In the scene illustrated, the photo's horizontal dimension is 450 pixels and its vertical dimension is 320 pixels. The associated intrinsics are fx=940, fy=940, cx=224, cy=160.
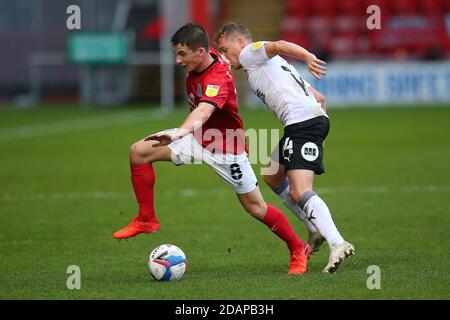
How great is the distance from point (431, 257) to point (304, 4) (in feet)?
78.4

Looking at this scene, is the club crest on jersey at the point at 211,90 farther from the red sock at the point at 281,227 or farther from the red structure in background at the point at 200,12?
the red structure in background at the point at 200,12

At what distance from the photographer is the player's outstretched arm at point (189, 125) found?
676 cm

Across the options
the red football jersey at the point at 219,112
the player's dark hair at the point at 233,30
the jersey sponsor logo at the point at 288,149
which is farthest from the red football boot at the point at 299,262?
the player's dark hair at the point at 233,30

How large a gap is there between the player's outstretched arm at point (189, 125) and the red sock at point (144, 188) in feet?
2.05

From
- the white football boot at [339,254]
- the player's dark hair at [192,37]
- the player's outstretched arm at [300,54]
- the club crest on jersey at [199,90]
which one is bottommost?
the white football boot at [339,254]

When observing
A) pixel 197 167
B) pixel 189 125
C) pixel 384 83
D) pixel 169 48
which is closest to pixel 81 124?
pixel 169 48

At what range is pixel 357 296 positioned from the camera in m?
6.32

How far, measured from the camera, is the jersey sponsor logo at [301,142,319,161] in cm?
758

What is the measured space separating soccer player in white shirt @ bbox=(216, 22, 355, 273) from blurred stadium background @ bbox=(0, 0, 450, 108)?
18.0 metres

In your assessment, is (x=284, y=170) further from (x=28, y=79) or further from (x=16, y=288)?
(x=28, y=79)

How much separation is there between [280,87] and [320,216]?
1.15 m

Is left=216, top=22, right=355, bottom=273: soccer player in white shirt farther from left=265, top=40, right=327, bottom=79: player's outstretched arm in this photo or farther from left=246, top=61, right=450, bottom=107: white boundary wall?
left=246, top=61, right=450, bottom=107: white boundary wall

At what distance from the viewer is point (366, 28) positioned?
97.0 ft
